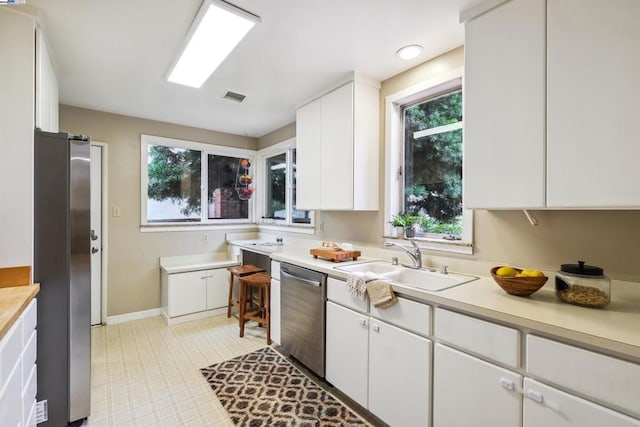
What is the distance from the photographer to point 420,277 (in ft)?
6.91

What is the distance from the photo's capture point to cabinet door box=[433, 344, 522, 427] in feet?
4.02

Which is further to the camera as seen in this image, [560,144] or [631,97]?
[560,144]

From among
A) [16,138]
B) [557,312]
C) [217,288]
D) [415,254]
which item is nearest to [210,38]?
[16,138]

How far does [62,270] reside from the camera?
175 cm

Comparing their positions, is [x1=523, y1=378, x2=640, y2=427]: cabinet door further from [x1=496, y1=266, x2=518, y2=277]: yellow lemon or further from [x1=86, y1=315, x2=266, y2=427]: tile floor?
[x1=86, y1=315, x2=266, y2=427]: tile floor

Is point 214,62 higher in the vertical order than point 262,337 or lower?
higher

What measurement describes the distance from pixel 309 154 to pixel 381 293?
1.68 meters

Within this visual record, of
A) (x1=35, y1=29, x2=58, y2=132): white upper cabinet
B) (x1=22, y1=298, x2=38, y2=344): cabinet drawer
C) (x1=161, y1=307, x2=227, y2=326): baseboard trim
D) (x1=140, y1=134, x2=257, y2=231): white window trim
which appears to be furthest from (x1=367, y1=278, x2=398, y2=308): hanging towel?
(x1=140, y1=134, x2=257, y2=231): white window trim

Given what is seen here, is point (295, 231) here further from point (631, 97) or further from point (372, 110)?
point (631, 97)

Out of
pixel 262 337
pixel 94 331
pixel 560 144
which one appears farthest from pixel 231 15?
pixel 94 331

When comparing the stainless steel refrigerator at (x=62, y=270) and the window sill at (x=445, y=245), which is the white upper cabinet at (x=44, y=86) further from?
the window sill at (x=445, y=245)

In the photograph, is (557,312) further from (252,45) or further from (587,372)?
(252,45)

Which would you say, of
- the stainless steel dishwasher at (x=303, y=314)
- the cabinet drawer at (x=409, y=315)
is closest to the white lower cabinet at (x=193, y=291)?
the stainless steel dishwasher at (x=303, y=314)

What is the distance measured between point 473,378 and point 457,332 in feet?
0.64
